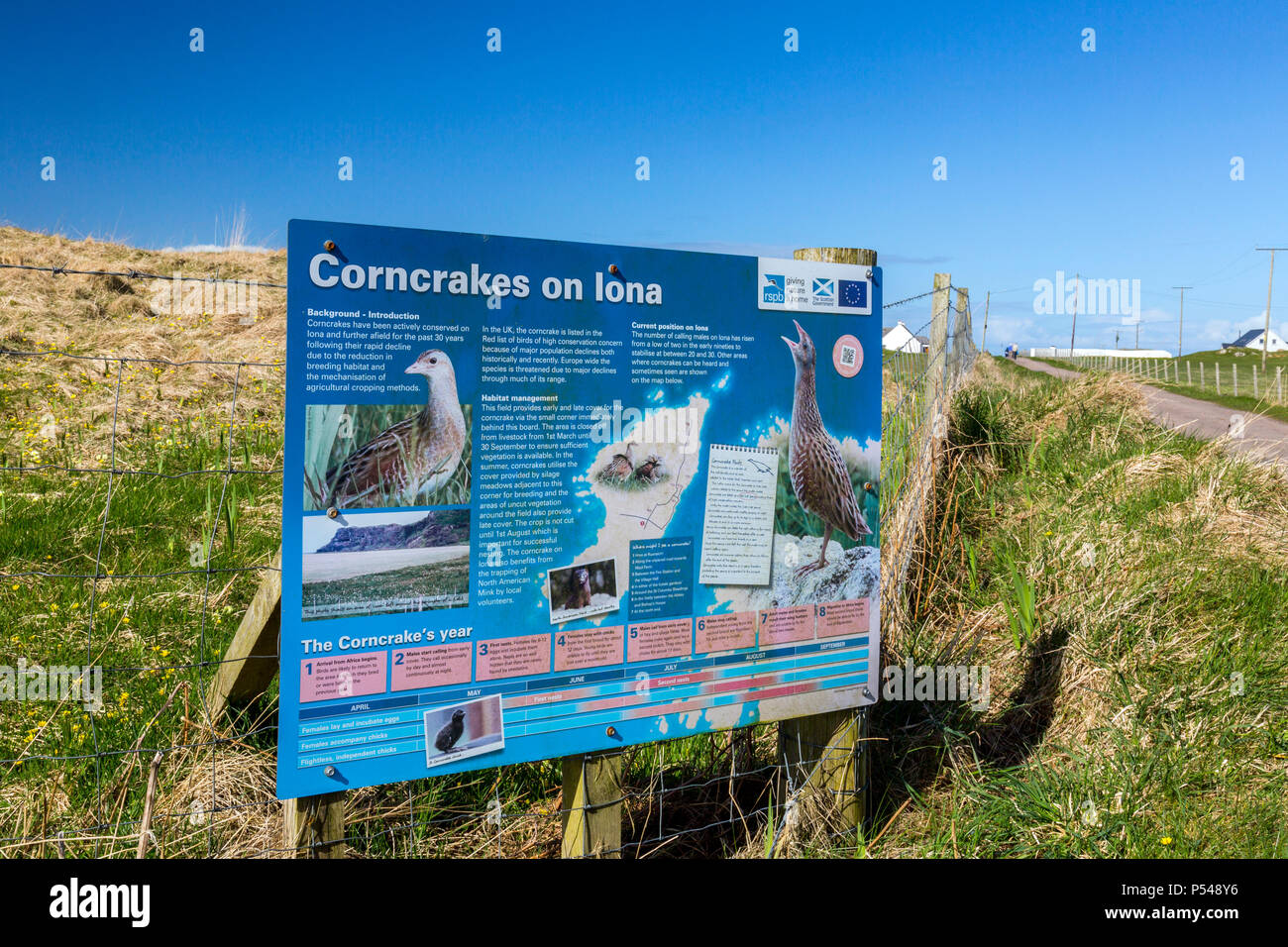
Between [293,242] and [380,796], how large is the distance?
6.79ft

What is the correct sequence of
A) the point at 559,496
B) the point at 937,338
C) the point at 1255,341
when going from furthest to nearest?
the point at 1255,341 → the point at 937,338 → the point at 559,496

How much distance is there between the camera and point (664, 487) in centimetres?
285

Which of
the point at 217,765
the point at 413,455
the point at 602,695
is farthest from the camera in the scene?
the point at 217,765

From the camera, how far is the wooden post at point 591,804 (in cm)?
287

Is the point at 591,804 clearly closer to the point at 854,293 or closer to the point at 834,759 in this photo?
the point at 834,759

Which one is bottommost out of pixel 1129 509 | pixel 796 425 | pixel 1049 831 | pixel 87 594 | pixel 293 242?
pixel 1049 831

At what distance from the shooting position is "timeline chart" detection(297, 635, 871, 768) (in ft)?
8.11

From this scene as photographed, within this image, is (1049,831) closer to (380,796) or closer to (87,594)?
(380,796)

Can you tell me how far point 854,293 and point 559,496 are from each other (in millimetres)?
1377

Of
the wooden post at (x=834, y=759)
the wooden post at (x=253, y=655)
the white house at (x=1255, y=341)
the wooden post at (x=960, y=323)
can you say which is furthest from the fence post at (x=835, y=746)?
the white house at (x=1255, y=341)

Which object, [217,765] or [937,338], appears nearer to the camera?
[217,765]

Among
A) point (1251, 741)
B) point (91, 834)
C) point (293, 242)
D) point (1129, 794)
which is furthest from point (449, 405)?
point (1251, 741)

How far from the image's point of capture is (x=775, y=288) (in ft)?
10.1

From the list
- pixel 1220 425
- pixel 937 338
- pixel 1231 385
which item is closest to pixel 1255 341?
pixel 1231 385
